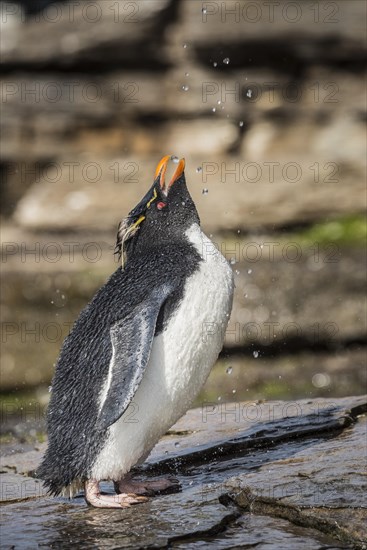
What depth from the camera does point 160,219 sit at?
134 inches

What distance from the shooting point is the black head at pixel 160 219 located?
11.1 feet

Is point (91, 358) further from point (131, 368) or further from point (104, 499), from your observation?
point (104, 499)

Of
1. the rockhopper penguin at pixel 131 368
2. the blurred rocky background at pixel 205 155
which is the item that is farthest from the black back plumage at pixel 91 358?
the blurred rocky background at pixel 205 155

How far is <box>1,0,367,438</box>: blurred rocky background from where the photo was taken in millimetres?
7562

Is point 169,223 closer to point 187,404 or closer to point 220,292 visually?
point 220,292

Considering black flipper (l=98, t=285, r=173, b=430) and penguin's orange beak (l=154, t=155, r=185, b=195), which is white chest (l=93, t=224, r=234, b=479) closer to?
black flipper (l=98, t=285, r=173, b=430)

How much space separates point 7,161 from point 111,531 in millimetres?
5956

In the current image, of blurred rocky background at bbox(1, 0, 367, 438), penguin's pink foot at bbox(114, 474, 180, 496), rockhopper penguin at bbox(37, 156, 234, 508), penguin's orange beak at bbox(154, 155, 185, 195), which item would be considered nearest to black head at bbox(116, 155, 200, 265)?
penguin's orange beak at bbox(154, 155, 185, 195)

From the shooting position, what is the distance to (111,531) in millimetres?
2836

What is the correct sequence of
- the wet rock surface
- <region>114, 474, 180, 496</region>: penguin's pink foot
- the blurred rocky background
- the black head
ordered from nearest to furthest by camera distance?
the wet rock surface < <region>114, 474, 180, 496</region>: penguin's pink foot < the black head < the blurred rocky background

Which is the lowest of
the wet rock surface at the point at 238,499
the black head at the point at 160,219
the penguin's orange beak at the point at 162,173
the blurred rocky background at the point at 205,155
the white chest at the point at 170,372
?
the wet rock surface at the point at 238,499

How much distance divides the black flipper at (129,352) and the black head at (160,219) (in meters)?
0.30

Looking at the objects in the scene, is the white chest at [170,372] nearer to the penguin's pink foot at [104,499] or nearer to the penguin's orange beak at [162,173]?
the penguin's pink foot at [104,499]

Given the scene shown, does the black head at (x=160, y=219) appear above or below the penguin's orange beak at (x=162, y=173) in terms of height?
below
